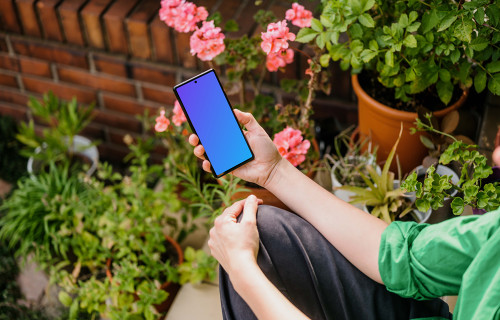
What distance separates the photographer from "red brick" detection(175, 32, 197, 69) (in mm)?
1768

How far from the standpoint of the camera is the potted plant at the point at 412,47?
1186 millimetres

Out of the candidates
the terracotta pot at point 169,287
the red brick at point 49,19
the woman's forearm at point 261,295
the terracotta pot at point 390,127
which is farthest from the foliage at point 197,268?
the red brick at point 49,19

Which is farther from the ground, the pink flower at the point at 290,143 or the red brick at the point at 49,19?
the red brick at the point at 49,19

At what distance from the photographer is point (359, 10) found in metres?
1.24

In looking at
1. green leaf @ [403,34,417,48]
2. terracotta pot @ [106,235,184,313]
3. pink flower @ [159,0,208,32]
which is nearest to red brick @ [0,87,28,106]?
terracotta pot @ [106,235,184,313]

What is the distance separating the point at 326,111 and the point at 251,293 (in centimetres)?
99

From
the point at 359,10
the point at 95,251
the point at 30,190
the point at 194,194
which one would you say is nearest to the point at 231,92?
the point at 194,194

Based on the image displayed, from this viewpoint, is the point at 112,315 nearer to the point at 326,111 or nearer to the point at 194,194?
the point at 194,194

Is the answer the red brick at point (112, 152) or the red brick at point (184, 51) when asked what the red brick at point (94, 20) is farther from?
the red brick at point (112, 152)

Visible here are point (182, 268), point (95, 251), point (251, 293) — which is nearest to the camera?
point (251, 293)

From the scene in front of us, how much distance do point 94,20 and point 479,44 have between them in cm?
132

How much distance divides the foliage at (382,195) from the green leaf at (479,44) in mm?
326

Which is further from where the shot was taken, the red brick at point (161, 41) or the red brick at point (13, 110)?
the red brick at point (13, 110)

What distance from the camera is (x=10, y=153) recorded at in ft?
7.48
